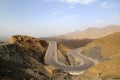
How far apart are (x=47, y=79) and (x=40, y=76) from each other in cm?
179

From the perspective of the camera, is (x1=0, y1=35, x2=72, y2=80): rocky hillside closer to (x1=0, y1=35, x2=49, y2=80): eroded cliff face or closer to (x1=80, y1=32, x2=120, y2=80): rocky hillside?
(x1=0, y1=35, x2=49, y2=80): eroded cliff face

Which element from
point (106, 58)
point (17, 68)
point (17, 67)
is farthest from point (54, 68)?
point (106, 58)

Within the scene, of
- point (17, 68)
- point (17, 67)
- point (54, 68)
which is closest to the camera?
point (17, 68)

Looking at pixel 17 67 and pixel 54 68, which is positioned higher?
pixel 17 67

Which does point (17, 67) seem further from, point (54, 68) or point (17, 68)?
point (54, 68)

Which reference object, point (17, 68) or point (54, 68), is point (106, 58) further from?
point (17, 68)

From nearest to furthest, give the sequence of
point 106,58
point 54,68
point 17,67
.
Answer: point 17,67 → point 54,68 → point 106,58

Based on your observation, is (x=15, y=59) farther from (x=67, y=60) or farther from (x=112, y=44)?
(x=112, y=44)

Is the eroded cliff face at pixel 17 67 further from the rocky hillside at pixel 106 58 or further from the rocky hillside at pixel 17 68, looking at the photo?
the rocky hillside at pixel 106 58

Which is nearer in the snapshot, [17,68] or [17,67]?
[17,68]

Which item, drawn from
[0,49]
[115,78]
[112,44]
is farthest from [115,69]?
[112,44]

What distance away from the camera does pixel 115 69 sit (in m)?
36.6

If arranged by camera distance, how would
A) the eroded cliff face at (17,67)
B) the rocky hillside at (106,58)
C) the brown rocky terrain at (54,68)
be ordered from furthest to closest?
the eroded cliff face at (17,67), the brown rocky terrain at (54,68), the rocky hillside at (106,58)

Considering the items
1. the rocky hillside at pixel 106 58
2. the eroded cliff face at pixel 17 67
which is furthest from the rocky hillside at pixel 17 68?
the rocky hillside at pixel 106 58
